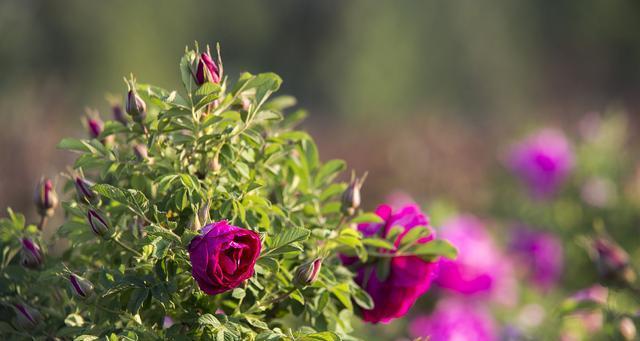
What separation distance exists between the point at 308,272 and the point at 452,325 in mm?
1123

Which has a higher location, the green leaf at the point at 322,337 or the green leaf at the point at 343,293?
A: the green leaf at the point at 343,293

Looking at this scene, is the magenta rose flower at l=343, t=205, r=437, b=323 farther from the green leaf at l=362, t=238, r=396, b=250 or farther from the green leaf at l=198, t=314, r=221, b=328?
the green leaf at l=198, t=314, r=221, b=328

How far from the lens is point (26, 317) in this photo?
1092mm

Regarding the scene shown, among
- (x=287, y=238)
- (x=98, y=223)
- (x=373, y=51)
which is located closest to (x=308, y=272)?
(x=287, y=238)

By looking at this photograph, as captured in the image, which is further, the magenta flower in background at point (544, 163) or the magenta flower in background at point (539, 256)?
the magenta flower in background at point (544, 163)

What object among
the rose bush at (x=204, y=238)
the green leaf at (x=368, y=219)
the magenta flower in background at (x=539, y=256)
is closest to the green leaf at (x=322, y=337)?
the rose bush at (x=204, y=238)

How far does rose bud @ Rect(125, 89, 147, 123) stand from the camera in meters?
1.08

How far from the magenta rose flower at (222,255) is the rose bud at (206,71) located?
198 mm

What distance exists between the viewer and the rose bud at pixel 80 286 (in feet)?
3.24

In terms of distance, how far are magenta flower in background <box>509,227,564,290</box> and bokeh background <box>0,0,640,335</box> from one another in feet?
23.2

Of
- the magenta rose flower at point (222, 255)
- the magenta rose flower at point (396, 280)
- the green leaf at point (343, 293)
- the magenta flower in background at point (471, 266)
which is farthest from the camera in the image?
the magenta flower in background at point (471, 266)

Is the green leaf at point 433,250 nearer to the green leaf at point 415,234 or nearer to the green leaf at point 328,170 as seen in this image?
the green leaf at point 415,234

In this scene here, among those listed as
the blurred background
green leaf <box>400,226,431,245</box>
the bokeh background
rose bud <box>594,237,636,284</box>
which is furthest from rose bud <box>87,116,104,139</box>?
the blurred background

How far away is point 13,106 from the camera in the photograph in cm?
A: 437
